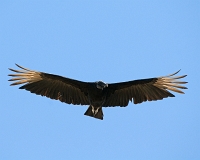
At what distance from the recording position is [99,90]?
23.5 meters

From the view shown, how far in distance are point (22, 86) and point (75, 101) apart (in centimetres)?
186

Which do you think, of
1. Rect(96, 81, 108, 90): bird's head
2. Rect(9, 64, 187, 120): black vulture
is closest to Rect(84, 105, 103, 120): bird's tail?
Rect(9, 64, 187, 120): black vulture

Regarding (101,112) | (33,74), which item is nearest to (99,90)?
(101,112)

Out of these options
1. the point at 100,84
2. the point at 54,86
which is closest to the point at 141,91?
the point at 100,84

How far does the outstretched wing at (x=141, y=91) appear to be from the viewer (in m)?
24.0

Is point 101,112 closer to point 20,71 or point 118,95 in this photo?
point 118,95

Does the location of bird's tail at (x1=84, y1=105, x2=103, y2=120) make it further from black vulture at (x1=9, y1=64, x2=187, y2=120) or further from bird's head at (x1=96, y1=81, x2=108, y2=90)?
bird's head at (x1=96, y1=81, x2=108, y2=90)

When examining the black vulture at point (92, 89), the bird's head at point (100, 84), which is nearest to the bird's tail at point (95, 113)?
the black vulture at point (92, 89)

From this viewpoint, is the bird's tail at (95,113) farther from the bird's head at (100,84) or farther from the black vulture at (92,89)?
the bird's head at (100,84)

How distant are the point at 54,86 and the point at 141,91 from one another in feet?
9.65

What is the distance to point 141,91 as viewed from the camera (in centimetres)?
2412

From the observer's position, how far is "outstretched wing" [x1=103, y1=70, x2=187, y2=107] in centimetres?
2403

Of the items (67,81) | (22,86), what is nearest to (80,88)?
(67,81)

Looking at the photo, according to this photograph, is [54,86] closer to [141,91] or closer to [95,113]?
[95,113]
